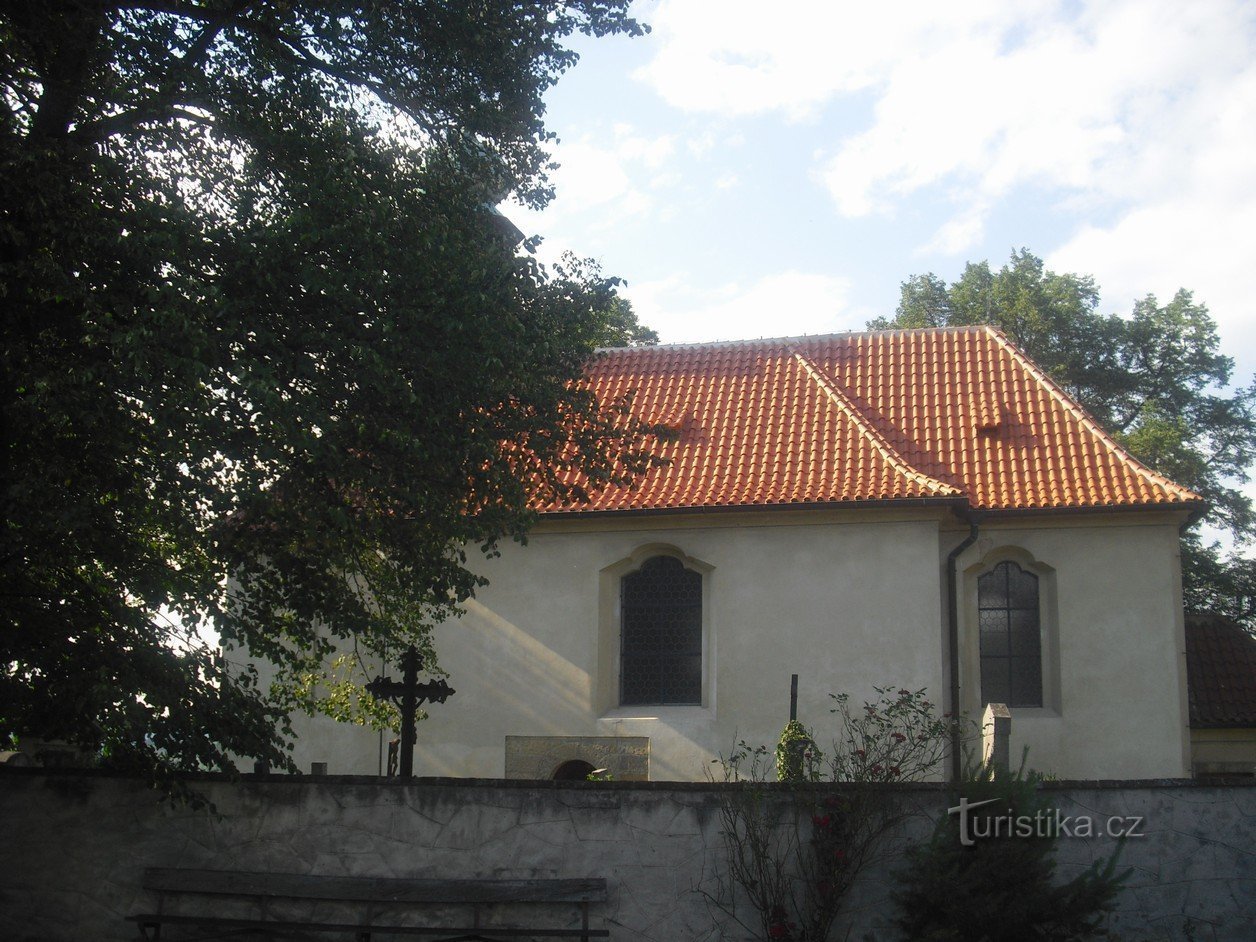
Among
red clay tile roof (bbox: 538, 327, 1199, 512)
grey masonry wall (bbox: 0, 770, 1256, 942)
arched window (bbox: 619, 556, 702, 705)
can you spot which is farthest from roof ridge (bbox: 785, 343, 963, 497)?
grey masonry wall (bbox: 0, 770, 1256, 942)

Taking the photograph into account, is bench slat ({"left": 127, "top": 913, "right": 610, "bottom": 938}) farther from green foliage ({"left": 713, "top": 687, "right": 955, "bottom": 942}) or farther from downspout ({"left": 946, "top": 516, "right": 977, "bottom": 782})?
downspout ({"left": 946, "top": 516, "right": 977, "bottom": 782})

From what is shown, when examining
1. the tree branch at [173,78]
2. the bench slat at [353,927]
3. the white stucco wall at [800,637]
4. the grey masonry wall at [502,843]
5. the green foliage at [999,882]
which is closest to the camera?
the green foliage at [999,882]

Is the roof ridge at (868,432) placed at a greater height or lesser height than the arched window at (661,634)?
greater

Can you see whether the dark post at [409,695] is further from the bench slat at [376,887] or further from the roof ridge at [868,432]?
the roof ridge at [868,432]

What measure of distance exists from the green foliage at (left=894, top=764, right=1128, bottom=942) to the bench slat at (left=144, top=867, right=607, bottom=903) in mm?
2355

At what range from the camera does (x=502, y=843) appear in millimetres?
9914

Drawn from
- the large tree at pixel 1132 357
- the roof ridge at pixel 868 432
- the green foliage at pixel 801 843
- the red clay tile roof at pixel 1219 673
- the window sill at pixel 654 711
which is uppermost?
the large tree at pixel 1132 357

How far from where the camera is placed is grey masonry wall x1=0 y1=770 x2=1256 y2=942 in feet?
31.1

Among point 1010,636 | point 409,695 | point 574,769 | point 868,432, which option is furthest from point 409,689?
point 1010,636

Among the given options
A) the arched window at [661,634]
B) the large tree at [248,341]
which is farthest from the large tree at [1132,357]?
the large tree at [248,341]

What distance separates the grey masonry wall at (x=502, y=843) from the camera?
9484 mm

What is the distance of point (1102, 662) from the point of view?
16422 mm

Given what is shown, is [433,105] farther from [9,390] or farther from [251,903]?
[251,903]

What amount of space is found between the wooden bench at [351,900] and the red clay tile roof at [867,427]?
7.18 metres
